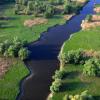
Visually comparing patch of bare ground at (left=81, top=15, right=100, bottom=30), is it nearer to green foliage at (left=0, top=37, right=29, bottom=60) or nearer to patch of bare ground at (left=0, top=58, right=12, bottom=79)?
green foliage at (left=0, top=37, right=29, bottom=60)

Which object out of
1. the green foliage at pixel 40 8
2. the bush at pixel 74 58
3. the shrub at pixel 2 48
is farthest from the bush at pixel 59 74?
the green foliage at pixel 40 8

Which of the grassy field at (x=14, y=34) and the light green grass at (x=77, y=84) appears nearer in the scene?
the light green grass at (x=77, y=84)

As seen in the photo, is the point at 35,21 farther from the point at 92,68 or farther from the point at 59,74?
the point at 92,68

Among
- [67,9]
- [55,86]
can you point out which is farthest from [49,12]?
[55,86]

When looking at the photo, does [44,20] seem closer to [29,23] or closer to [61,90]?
[29,23]

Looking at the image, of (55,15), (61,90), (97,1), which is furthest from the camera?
(97,1)

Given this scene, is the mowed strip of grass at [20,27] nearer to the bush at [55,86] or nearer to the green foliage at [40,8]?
the green foliage at [40,8]

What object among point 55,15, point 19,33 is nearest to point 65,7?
point 55,15

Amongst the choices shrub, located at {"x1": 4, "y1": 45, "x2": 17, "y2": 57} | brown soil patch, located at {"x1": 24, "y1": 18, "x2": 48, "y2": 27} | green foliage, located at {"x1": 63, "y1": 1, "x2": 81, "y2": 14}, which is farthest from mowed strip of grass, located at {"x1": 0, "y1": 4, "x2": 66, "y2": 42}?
shrub, located at {"x1": 4, "y1": 45, "x2": 17, "y2": 57}
